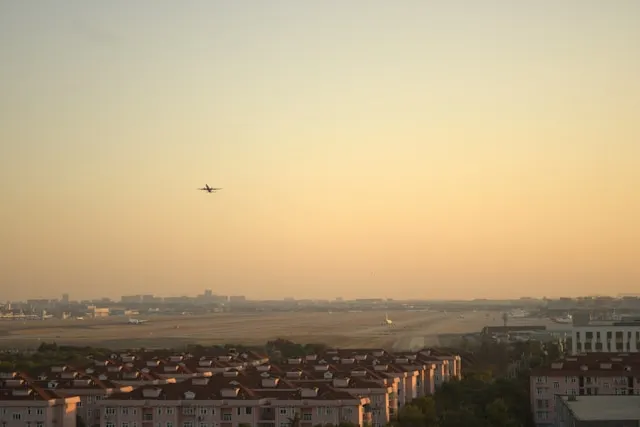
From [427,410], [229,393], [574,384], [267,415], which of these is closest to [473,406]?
[427,410]

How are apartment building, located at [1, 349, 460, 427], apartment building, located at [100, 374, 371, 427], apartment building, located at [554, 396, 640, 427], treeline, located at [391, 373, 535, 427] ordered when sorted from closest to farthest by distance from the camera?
apartment building, located at [554, 396, 640, 427] < apartment building, located at [100, 374, 371, 427] < apartment building, located at [1, 349, 460, 427] < treeline, located at [391, 373, 535, 427]

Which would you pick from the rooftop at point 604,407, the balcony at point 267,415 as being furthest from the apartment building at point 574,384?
the balcony at point 267,415

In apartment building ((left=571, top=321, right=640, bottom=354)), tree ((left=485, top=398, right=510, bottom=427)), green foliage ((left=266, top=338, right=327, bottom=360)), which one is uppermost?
apartment building ((left=571, top=321, right=640, bottom=354))

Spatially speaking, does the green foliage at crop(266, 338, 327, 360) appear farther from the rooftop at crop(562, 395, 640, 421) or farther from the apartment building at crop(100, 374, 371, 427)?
the apartment building at crop(100, 374, 371, 427)

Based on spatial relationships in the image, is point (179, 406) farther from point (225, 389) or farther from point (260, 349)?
point (260, 349)

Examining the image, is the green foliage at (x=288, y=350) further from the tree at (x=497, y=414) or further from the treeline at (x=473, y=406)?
the tree at (x=497, y=414)

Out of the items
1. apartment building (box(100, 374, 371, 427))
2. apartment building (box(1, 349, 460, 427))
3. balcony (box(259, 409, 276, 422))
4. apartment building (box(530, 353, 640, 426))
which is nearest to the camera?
apartment building (box(100, 374, 371, 427))

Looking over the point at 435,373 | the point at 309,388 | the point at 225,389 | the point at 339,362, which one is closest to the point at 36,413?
the point at 225,389

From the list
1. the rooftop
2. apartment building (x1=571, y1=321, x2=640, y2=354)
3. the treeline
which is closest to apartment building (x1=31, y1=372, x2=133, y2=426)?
the treeline
